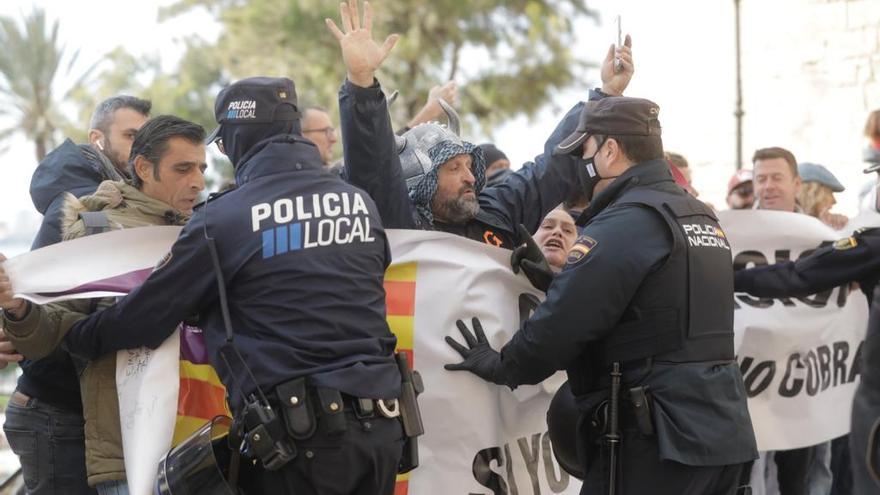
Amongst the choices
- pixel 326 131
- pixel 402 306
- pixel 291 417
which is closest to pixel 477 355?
pixel 402 306

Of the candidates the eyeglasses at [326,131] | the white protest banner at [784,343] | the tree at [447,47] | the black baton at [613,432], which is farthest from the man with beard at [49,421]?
the tree at [447,47]

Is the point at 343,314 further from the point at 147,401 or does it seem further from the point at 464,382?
the point at 464,382

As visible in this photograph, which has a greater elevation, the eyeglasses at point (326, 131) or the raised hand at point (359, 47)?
the raised hand at point (359, 47)

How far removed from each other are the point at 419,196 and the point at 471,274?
1.70ft

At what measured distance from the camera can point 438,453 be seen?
207 inches

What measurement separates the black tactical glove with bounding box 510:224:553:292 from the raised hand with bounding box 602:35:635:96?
3.30ft

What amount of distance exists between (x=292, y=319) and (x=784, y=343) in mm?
3689

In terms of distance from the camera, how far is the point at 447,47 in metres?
29.2

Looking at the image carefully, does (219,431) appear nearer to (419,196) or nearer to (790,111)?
(419,196)

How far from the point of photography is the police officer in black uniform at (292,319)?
418 centimetres

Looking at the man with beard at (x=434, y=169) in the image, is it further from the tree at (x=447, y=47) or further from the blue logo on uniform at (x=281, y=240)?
the tree at (x=447, y=47)

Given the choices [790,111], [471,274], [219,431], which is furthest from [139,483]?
[790,111]

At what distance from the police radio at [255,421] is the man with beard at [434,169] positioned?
111 centimetres

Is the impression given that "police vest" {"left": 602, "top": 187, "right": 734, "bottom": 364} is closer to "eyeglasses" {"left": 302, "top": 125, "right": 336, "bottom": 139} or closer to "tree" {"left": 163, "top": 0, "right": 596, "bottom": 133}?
"eyeglasses" {"left": 302, "top": 125, "right": 336, "bottom": 139}
